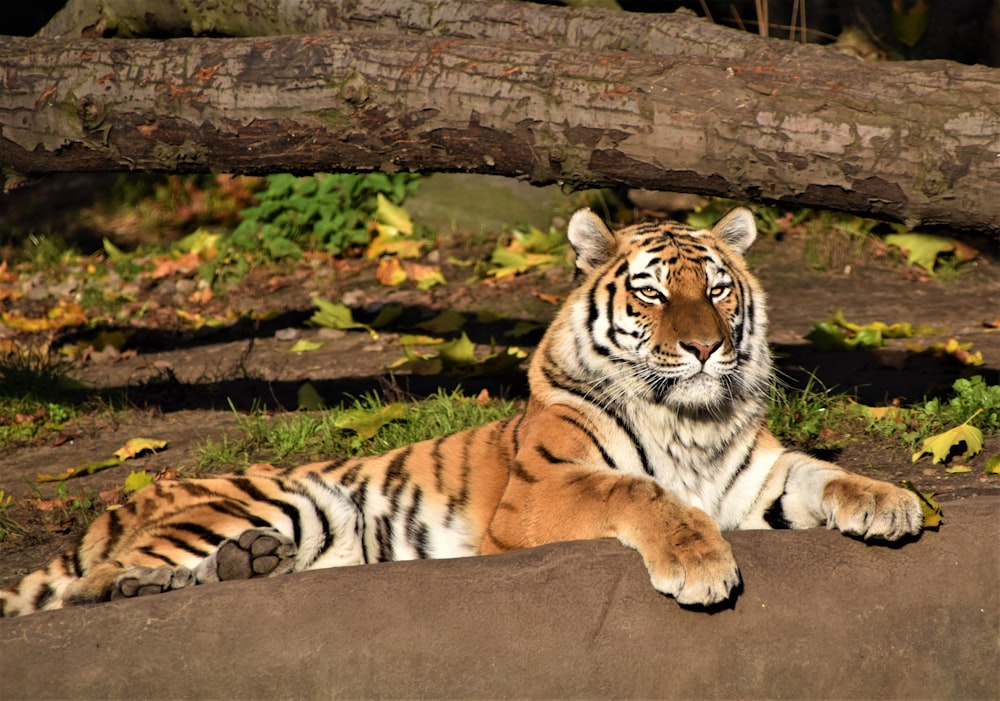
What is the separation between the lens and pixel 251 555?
3266 millimetres

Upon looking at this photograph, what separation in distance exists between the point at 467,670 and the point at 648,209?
5700mm

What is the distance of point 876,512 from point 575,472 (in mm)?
854

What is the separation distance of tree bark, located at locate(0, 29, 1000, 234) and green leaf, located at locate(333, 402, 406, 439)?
1.16 metres

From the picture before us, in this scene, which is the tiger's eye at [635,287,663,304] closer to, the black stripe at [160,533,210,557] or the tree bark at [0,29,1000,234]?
the tree bark at [0,29,1000,234]

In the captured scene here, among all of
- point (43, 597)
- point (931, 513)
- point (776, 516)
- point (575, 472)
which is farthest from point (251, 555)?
point (931, 513)

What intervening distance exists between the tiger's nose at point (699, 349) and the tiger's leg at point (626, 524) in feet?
1.46

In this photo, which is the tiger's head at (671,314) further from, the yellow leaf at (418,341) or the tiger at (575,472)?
the yellow leaf at (418,341)

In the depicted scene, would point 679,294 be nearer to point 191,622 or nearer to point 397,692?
point 397,692

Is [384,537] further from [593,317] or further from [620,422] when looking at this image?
[593,317]

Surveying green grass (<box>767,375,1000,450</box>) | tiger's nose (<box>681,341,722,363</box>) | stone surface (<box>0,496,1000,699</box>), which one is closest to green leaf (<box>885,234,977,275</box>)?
green grass (<box>767,375,1000,450</box>)

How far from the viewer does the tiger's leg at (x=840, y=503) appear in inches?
110

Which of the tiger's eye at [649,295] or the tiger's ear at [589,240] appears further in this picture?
the tiger's ear at [589,240]

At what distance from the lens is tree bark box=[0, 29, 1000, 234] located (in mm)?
3439

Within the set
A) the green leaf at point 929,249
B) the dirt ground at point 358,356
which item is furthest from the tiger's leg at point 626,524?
the green leaf at point 929,249
